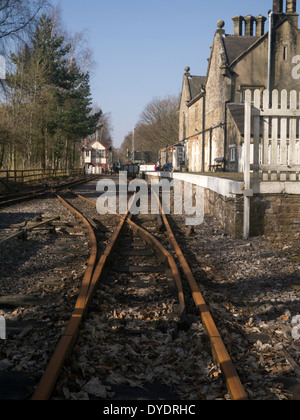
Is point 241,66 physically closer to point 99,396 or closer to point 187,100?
point 187,100

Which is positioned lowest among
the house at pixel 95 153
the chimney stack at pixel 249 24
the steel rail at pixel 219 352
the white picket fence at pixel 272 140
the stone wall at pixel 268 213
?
the steel rail at pixel 219 352

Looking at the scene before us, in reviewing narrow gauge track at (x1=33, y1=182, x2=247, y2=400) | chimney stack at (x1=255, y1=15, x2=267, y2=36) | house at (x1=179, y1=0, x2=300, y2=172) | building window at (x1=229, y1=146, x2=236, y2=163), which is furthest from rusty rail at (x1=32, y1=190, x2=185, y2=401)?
chimney stack at (x1=255, y1=15, x2=267, y2=36)

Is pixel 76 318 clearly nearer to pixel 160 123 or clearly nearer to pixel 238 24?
pixel 238 24

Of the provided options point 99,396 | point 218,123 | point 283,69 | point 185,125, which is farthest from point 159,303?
point 185,125

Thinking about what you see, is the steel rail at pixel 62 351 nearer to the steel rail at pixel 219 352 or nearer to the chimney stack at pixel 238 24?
the steel rail at pixel 219 352

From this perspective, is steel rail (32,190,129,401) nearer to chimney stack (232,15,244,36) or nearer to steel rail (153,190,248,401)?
steel rail (153,190,248,401)

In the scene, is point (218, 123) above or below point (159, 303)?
above

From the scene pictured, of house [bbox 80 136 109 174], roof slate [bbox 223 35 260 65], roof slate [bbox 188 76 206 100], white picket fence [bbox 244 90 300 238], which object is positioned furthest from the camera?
house [bbox 80 136 109 174]

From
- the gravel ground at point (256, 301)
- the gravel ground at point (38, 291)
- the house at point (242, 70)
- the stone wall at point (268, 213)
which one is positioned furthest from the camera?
the house at point (242, 70)

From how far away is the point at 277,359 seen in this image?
3.01m

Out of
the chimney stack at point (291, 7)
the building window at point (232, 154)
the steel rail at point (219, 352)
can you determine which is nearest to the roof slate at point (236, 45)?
the chimney stack at point (291, 7)

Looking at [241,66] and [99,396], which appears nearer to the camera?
[99,396]
